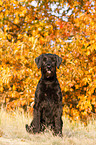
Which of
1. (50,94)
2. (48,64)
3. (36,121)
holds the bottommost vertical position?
(36,121)

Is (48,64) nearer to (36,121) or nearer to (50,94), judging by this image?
(50,94)

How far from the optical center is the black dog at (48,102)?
14.3 feet

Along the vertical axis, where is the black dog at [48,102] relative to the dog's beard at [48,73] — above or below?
below

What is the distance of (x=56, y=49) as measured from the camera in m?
7.09

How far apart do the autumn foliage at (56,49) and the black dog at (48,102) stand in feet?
8.88

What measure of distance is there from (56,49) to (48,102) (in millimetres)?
3030

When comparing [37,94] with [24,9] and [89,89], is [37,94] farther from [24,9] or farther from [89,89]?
[24,9]

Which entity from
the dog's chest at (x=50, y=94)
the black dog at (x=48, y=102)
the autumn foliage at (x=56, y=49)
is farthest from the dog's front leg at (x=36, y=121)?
the autumn foliage at (x=56, y=49)

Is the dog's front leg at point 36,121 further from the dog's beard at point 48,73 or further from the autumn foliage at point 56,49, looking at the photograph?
the autumn foliage at point 56,49

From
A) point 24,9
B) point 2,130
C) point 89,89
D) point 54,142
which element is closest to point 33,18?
point 24,9

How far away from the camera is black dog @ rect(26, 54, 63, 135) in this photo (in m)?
4.36

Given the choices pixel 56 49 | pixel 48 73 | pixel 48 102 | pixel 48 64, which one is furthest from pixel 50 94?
pixel 56 49

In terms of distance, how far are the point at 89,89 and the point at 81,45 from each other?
1.46m

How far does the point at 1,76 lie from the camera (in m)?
7.22
